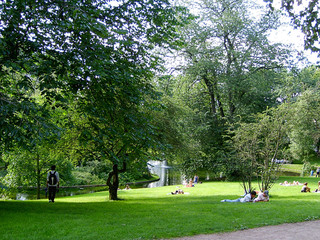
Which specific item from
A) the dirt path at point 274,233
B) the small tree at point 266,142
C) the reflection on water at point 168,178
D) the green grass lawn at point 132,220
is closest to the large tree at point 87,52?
the green grass lawn at point 132,220

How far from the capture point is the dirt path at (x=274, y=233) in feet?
24.4

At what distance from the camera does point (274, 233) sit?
7.84 meters

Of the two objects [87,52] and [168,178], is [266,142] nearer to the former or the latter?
[87,52]

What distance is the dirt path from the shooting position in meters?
7.44

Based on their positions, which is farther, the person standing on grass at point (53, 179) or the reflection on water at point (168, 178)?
the reflection on water at point (168, 178)

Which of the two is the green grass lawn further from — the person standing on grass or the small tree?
the small tree

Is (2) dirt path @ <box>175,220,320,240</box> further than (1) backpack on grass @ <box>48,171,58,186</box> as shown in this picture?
No

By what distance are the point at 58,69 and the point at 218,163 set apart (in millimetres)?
23242

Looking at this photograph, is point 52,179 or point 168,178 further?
point 168,178

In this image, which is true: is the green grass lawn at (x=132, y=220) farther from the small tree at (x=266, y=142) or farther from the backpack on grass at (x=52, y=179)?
the small tree at (x=266, y=142)

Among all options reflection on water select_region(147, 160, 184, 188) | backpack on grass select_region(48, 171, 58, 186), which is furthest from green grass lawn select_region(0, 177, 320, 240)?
reflection on water select_region(147, 160, 184, 188)

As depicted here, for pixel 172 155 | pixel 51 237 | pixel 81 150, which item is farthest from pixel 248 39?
pixel 51 237

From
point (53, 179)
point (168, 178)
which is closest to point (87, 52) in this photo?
point (53, 179)

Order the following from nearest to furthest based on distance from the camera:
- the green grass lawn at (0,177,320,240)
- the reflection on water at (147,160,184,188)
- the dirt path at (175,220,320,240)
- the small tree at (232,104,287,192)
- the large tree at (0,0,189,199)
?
the dirt path at (175,220,320,240) < the green grass lawn at (0,177,320,240) < the large tree at (0,0,189,199) < the small tree at (232,104,287,192) < the reflection on water at (147,160,184,188)
